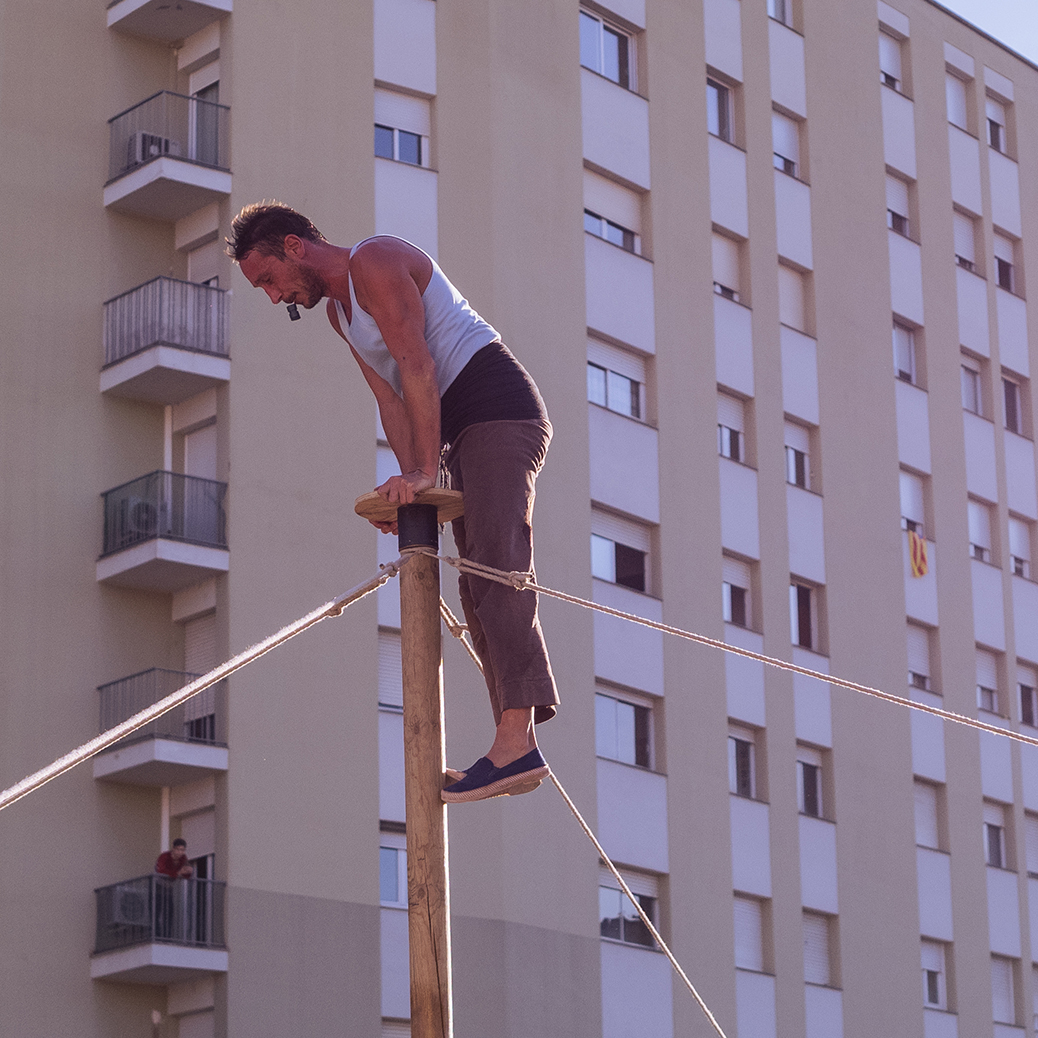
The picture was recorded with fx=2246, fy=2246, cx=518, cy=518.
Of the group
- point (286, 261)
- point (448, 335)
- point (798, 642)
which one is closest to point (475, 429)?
point (448, 335)

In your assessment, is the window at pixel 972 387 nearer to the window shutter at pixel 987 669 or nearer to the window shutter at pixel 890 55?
the window shutter at pixel 987 669

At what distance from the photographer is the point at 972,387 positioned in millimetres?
44156

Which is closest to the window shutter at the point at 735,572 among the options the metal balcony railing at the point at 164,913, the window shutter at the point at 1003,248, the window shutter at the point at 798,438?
the window shutter at the point at 798,438

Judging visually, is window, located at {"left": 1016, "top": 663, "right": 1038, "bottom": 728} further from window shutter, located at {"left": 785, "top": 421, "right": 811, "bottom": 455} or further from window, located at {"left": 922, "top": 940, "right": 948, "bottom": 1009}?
window shutter, located at {"left": 785, "top": 421, "right": 811, "bottom": 455}

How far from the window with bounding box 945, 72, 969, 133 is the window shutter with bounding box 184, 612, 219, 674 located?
21.6 meters

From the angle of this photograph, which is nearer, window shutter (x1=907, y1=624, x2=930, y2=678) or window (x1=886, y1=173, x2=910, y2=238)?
window shutter (x1=907, y1=624, x2=930, y2=678)

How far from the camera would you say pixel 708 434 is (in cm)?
3659

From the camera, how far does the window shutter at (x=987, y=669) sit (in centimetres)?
4212

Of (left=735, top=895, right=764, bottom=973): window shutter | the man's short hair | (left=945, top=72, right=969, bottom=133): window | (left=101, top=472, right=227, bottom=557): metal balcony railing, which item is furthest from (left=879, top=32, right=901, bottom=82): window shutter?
the man's short hair

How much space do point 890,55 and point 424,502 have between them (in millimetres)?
38397

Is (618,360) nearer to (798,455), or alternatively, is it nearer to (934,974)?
(798,455)

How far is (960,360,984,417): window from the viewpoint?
43.8m

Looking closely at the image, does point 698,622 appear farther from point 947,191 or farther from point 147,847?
point 947,191

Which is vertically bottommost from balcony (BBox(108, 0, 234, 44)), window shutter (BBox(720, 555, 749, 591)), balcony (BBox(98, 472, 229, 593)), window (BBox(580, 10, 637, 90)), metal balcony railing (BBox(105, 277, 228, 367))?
balcony (BBox(98, 472, 229, 593))
